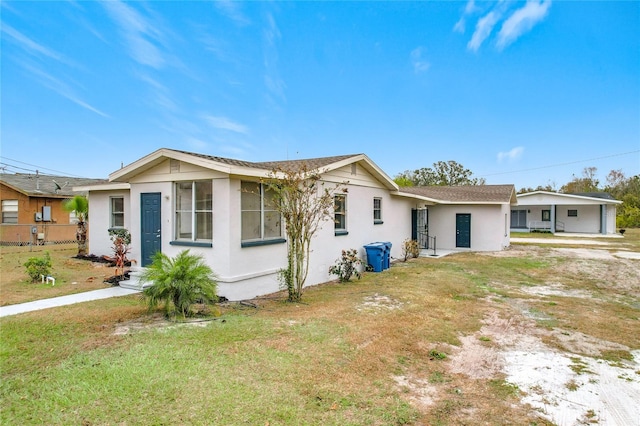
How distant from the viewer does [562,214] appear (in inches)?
1351

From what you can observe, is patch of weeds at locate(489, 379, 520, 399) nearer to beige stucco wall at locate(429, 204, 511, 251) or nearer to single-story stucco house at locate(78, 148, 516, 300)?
single-story stucco house at locate(78, 148, 516, 300)

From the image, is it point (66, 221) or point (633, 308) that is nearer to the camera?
point (633, 308)

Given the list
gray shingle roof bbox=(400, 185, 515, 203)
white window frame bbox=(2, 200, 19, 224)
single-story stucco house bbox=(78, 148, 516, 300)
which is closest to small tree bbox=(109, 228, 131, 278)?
single-story stucco house bbox=(78, 148, 516, 300)

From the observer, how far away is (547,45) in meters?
16.3

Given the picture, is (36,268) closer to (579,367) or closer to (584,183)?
(579,367)

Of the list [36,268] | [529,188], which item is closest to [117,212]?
[36,268]

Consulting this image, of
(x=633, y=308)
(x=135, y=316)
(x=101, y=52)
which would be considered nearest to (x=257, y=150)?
(x=101, y=52)

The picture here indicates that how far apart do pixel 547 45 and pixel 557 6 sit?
2.61 meters

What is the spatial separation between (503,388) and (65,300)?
8.05 metres

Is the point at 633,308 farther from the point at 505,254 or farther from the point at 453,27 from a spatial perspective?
the point at 453,27

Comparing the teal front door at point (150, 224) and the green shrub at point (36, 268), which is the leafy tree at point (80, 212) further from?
the teal front door at point (150, 224)

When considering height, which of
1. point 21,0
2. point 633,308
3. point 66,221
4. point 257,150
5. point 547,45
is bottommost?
point 633,308

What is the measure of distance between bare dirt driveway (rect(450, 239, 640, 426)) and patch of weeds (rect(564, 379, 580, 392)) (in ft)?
0.04

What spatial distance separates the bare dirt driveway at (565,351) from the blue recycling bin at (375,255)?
3823 millimetres
